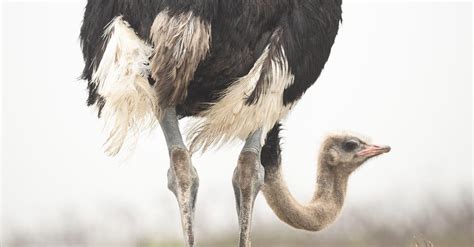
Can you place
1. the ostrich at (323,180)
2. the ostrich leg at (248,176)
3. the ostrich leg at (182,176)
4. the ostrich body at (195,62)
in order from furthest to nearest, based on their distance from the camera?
the ostrich at (323,180)
the ostrich leg at (248,176)
the ostrich leg at (182,176)
the ostrich body at (195,62)

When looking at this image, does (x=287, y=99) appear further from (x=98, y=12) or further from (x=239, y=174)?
(x=98, y=12)

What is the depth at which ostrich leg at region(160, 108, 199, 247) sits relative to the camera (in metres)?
5.54

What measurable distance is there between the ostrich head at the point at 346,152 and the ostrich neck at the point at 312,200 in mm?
A: 56

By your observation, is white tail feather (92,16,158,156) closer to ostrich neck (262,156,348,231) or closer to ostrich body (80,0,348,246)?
ostrich body (80,0,348,246)

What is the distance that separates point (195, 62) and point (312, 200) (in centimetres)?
238

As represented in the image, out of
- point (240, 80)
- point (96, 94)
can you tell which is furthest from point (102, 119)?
point (240, 80)

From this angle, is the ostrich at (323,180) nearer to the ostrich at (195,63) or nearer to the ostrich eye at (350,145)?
the ostrich eye at (350,145)

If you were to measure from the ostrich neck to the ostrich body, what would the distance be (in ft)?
4.44

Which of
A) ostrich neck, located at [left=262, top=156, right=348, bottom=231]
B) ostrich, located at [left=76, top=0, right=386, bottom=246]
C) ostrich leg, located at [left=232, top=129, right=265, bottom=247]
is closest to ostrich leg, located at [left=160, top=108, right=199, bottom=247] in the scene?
ostrich, located at [left=76, top=0, right=386, bottom=246]

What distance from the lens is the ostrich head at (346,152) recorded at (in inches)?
296

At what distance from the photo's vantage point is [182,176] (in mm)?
5543

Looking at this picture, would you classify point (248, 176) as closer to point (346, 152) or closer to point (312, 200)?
point (312, 200)

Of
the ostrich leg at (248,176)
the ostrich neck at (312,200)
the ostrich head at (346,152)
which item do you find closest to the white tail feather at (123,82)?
the ostrich leg at (248,176)

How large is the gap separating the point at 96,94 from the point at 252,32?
90 cm
